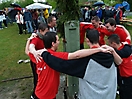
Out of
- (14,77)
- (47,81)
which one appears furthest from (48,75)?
(14,77)

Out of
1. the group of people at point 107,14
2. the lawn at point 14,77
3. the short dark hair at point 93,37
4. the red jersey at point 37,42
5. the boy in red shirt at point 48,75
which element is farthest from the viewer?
the group of people at point 107,14

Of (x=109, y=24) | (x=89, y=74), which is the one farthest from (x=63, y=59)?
(x=109, y=24)

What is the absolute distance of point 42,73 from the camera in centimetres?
275

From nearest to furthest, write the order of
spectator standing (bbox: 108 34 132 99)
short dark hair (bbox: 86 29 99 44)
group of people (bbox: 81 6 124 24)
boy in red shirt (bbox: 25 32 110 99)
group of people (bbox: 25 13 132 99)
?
group of people (bbox: 25 13 132 99), short dark hair (bbox: 86 29 99 44), boy in red shirt (bbox: 25 32 110 99), spectator standing (bbox: 108 34 132 99), group of people (bbox: 81 6 124 24)

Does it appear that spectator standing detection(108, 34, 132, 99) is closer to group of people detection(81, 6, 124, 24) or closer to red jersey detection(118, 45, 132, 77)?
red jersey detection(118, 45, 132, 77)

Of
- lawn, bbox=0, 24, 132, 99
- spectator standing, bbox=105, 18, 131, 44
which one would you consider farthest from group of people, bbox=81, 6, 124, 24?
spectator standing, bbox=105, 18, 131, 44

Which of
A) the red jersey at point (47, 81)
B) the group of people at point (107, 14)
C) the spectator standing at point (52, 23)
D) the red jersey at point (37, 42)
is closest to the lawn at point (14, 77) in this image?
the red jersey at point (37, 42)

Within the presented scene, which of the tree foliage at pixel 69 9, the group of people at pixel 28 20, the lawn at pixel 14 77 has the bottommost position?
the lawn at pixel 14 77

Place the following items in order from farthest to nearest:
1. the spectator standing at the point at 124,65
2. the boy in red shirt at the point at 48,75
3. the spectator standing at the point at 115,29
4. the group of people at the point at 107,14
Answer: the group of people at the point at 107,14 < the spectator standing at the point at 115,29 < the spectator standing at the point at 124,65 < the boy in red shirt at the point at 48,75

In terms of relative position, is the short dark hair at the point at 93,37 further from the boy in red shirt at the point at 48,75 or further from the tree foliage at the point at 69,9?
the tree foliage at the point at 69,9

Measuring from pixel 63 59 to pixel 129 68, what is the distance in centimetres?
151

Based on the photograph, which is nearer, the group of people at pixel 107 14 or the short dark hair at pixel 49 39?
the short dark hair at pixel 49 39

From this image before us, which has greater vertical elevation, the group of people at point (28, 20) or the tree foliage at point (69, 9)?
the tree foliage at point (69, 9)

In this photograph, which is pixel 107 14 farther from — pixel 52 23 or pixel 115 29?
pixel 52 23
